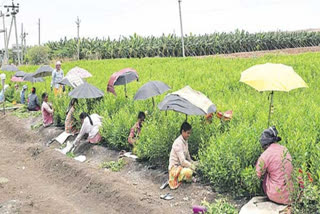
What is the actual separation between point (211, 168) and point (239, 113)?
2.09 meters

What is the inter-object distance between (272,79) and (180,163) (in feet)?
7.22

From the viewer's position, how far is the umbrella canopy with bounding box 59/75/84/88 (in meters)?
13.1

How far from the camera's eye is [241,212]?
244 inches

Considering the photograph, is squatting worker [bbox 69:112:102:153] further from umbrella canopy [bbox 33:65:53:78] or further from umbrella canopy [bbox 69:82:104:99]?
umbrella canopy [bbox 33:65:53:78]

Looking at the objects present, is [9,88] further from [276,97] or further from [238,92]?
[276,97]

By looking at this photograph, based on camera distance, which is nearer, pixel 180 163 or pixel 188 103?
pixel 180 163

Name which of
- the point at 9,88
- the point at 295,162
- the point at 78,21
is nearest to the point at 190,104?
the point at 295,162

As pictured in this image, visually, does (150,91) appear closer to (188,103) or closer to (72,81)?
(188,103)

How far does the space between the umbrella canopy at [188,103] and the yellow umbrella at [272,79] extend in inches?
34.8

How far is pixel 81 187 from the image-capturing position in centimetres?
901

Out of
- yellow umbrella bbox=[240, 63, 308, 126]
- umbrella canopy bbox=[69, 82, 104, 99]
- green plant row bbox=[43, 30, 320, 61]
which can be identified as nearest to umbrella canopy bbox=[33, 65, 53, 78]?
umbrella canopy bbox=[69, 82, 104, 99]

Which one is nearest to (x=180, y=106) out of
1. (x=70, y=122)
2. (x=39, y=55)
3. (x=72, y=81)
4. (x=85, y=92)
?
(x=85, y=92)

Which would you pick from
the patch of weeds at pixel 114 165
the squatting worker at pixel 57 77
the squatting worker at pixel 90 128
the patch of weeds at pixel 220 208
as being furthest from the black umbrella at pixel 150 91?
the squatting worker at pixel 57 77

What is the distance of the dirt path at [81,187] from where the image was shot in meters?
7.45
